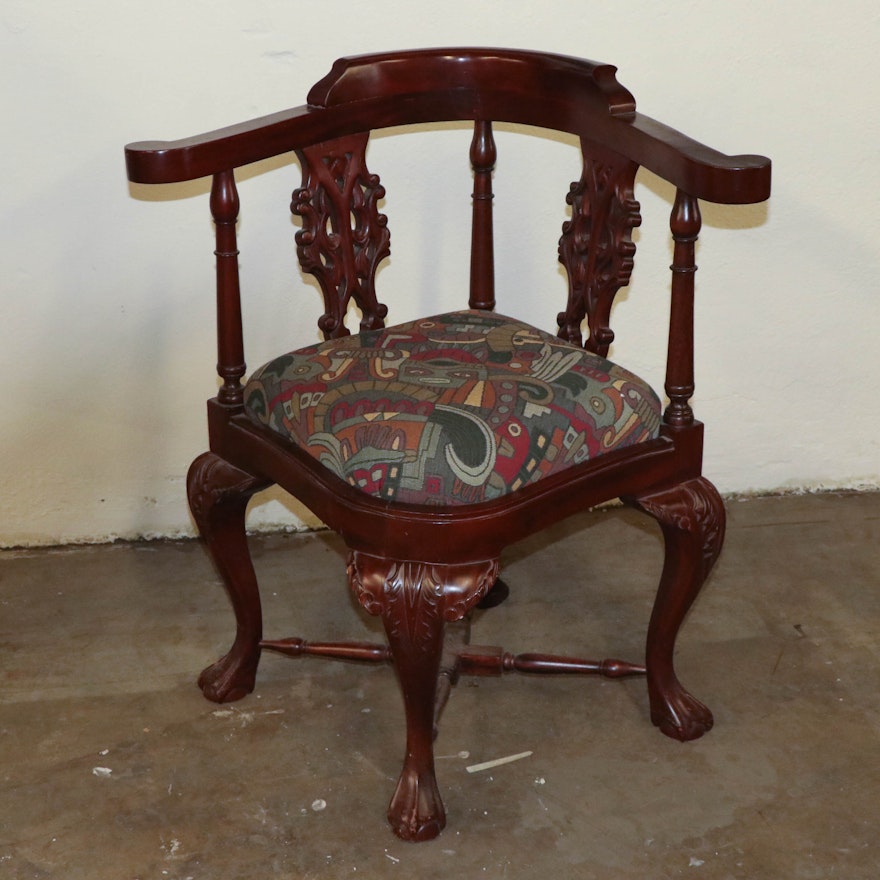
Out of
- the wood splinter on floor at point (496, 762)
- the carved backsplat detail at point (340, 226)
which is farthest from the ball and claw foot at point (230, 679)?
the carved backsplat detail at point (340, 226)

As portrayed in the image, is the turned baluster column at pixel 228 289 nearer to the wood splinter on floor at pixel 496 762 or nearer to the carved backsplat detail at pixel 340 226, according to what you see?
the carved backsplat detail at pixel 340 226

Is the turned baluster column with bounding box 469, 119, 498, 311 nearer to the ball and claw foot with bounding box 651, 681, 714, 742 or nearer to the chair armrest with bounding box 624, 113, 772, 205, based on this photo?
the chair armrest with bounding box 624, 113, 772, 205

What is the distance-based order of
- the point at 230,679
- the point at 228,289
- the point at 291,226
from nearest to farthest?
the point at 228,289 < the point at 230,679 < the point at 291,226

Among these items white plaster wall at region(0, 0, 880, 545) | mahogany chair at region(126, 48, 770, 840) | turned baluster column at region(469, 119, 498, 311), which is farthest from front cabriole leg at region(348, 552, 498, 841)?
white plaster wall at region(0, 0, 880, 545)

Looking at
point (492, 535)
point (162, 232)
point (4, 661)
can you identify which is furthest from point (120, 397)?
point (492, 535)

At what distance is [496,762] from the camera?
6.33ft

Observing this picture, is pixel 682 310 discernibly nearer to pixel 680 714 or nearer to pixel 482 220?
pixel 482 220

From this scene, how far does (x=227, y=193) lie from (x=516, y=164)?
0.87 metres

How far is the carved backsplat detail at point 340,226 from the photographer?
1.90 meters

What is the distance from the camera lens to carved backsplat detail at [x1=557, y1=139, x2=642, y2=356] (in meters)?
1.81

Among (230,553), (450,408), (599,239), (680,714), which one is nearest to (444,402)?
(450,408)

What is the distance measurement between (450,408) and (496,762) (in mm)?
594

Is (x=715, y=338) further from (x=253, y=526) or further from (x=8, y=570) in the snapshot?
(x=8, y=570)

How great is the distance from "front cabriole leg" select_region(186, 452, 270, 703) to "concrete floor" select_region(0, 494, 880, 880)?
4 cm
